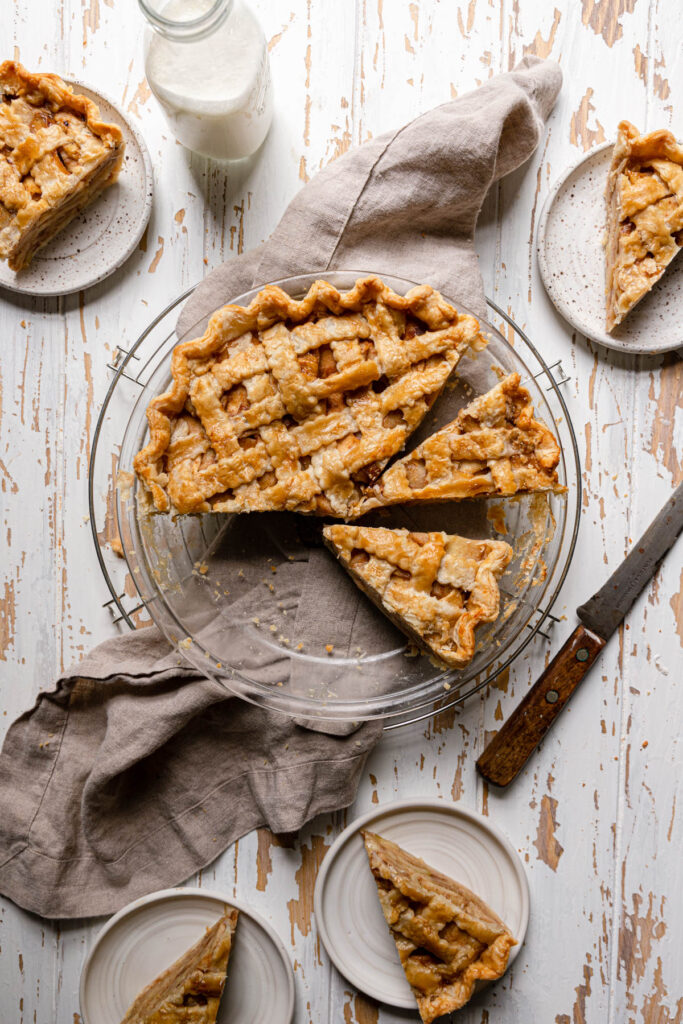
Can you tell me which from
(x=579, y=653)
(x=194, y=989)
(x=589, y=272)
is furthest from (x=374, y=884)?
(x=589, y=272)

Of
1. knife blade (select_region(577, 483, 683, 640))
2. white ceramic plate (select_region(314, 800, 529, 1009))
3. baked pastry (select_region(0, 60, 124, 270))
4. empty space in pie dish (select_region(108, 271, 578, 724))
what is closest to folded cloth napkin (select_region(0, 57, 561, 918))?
empty space in pie dish (select_region(108, 271, 578, 724))

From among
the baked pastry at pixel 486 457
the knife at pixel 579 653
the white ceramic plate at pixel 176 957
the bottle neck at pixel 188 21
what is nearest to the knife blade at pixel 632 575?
the knife at pixel 579 653

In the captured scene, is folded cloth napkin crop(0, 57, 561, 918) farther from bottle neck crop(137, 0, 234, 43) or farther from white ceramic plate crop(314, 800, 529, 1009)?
bottle neck crop(137, 0, 234, 43)

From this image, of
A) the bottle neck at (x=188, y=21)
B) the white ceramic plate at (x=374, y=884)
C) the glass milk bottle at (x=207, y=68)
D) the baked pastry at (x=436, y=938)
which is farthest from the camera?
the white ceramic plate at (x=374, y=884)

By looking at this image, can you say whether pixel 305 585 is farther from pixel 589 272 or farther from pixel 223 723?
pixel 589 272

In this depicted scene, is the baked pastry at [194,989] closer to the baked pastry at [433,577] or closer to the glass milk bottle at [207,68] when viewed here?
the baked pastry at [433,577]

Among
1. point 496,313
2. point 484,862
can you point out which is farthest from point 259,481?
point 484,862
